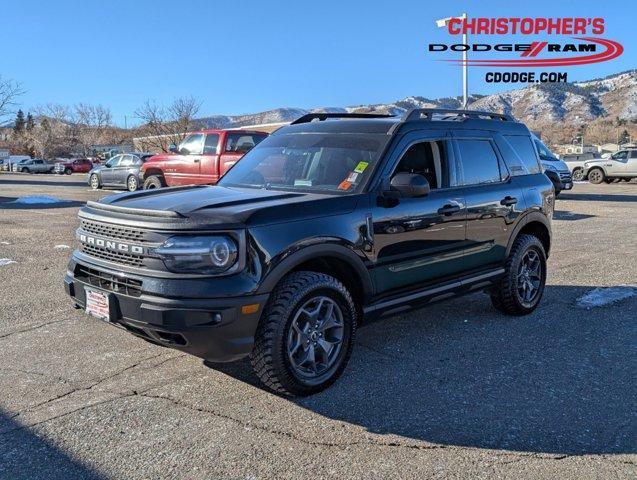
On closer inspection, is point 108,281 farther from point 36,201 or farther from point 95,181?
point 95,181

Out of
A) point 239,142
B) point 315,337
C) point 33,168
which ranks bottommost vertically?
point 315,337

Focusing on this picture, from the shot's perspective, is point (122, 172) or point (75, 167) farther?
point (75, 167)

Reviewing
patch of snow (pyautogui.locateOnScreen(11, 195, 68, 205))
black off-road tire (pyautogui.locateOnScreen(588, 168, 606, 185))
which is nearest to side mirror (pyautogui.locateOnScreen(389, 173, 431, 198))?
patch of snow (pyautogui.locateOnScreen(11, 195, 68, 205))

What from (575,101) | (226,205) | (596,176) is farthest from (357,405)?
(575,101)

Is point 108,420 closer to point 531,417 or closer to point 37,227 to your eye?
point 531,417

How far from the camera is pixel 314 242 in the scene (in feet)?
12.7

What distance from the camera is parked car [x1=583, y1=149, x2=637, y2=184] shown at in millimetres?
28312

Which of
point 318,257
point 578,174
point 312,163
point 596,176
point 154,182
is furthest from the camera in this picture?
point 578,174

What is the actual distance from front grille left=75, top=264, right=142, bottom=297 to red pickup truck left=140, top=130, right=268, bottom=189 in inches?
361

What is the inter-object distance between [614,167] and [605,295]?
24.8 m

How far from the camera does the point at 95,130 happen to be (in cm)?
9262

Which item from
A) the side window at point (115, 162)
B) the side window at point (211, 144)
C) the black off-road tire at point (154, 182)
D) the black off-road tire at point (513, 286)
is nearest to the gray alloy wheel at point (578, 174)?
the side window at point (115, 162)

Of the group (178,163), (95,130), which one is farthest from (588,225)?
(95,130)

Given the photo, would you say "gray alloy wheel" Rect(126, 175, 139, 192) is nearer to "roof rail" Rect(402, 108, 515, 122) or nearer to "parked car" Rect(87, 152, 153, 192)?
"parked car" Rect(87, 152, 153, 192)
